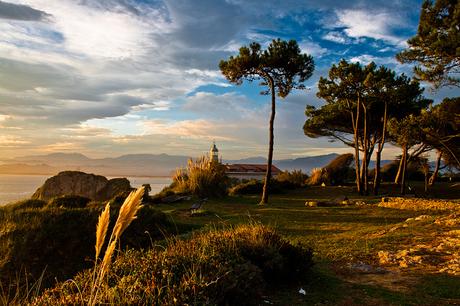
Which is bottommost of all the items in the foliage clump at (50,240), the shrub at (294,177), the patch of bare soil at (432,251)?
the foliage clump at (50,240)

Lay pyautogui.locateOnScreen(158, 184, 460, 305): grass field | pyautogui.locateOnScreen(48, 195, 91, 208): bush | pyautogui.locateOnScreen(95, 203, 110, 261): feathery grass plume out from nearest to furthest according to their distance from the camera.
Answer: pyautogui.locateOnScreen(95, 203, 110, 261): feathery grass plume < pyautogui.locateOnScreen(158, 184, 460, 305): grass field < pyautogui.locateOnScreen(48, 195, 91, 208): bush

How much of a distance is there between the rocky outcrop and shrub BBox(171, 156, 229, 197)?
3328 mm

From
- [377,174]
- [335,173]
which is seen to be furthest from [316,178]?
[377,174]

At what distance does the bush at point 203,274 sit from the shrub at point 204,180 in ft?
46.2

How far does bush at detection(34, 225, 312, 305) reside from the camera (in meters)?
3.38

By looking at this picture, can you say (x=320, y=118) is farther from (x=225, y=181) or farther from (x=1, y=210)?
(x=1, y=210)

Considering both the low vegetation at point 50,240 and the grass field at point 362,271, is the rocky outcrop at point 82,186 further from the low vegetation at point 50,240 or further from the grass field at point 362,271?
the low vegetation at point 50,240

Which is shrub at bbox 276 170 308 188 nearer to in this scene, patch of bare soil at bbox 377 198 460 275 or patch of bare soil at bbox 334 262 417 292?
patch of bare soil at bbox 377 198 460 275

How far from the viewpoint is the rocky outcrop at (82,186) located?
1783 centimetres

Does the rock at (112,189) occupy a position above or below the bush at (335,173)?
below

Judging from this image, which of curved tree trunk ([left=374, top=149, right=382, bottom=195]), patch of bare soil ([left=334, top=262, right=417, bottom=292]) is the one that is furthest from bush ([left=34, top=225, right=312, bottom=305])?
curved tree trunk ([left=374, top=149, right=382, bottom=195])

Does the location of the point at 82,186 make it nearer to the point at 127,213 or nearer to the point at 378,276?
the point at 378,276

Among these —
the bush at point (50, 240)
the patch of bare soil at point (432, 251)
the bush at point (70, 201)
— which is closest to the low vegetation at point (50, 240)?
the bush at point (50, 240)

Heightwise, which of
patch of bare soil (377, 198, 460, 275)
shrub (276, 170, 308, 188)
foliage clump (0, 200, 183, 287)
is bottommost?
foliage clump (0, 200, 183, 287)
